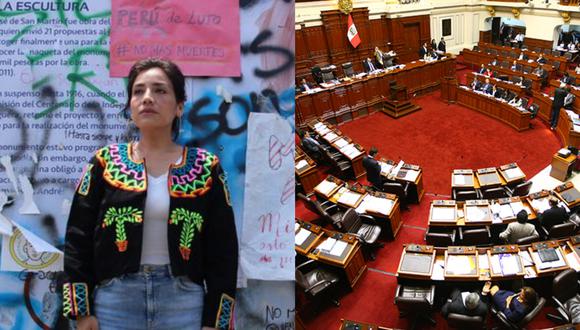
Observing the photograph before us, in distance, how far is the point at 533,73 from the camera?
15539 mm

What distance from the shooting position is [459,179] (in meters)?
8.98

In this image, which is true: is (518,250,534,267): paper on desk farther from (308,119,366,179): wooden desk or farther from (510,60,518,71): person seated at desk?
(510,60,518,71): person seated at desk

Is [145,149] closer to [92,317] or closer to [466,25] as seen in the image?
[92,317]

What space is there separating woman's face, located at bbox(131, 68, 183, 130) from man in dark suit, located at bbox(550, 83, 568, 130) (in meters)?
12.5

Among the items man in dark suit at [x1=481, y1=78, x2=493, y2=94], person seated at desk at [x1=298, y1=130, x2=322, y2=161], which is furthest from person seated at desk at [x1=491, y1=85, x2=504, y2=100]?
person seated at desk at [x1=298, y1=130, x2=322, y2=161]

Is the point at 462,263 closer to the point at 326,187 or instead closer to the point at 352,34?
the point at 326,187

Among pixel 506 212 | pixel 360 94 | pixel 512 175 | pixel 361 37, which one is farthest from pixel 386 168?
pixel 361 37

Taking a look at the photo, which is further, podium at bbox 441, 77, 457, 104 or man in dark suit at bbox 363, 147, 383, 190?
podium at bbox 441, 77, 457, 104

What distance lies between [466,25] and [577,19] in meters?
4.60

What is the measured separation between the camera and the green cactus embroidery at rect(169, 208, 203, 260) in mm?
2074

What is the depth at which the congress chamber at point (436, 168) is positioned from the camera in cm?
607

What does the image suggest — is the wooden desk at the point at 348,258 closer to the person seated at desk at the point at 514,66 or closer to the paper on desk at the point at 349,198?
the paper on desk at the point at 349,198

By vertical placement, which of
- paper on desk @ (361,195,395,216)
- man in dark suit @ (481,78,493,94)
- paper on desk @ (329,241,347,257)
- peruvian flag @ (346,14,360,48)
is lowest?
paper on desk @ (329,241,347,257)

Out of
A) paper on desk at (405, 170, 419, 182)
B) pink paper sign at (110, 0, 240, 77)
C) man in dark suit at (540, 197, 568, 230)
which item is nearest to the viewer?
pink paper sign at (110, 0, 240, 77)
